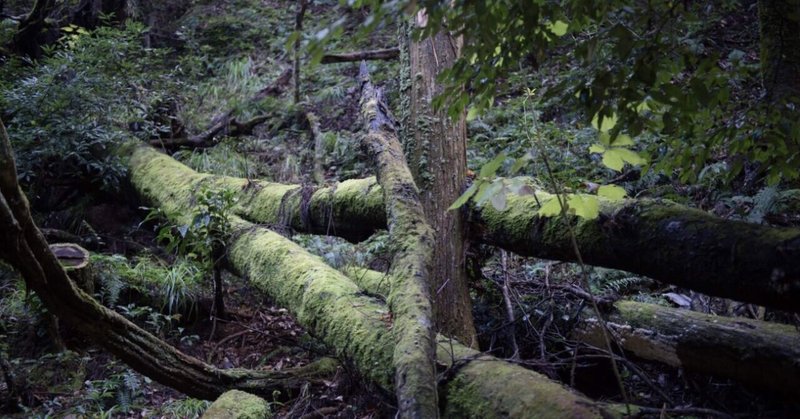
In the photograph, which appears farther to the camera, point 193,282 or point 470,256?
point 193,282

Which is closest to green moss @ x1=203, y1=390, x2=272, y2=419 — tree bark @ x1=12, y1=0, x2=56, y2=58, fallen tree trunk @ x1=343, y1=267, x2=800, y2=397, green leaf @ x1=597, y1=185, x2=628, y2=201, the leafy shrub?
fallen tree trunk @ x1=343, y1=267, x2=800, y2=397

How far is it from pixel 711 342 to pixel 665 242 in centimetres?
97

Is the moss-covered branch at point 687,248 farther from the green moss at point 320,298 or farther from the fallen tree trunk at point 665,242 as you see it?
the green moss at point 320,298

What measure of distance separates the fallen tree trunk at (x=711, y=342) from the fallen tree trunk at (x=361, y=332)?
1260 millimetres

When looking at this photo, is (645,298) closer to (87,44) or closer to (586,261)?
(586,261)

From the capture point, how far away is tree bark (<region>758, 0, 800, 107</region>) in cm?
286

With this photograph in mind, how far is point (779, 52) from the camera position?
115 inches

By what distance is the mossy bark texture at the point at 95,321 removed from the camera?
300 centimetres

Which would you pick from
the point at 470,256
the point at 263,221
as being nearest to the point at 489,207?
the point at 470,256

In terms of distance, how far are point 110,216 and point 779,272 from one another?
8166 mm

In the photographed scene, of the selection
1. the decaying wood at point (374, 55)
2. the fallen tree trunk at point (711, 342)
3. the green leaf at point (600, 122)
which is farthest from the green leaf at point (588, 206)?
the decaying wood at point (374, 55)

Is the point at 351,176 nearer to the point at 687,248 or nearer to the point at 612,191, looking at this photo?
the point at 687,248

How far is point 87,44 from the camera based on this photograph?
763 centimetres

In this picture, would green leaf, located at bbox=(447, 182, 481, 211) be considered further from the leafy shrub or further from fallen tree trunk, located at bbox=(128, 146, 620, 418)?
the leafy shrub
